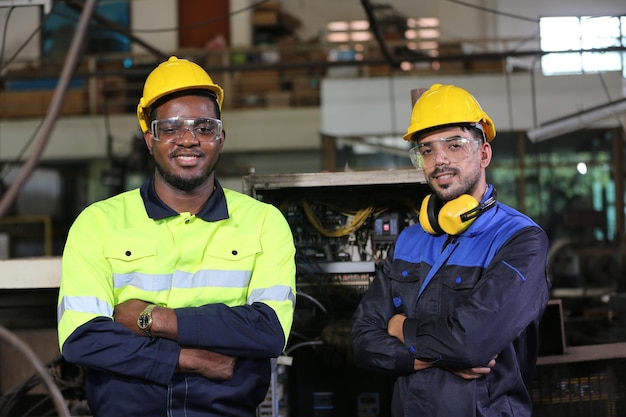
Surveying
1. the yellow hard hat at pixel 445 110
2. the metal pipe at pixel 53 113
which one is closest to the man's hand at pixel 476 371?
the yellow hard hat at pixel 445 110

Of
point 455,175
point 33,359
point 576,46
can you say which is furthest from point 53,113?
point 576,46

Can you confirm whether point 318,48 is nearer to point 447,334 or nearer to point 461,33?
point 461,33

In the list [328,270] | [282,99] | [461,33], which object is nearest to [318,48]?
[282,99]

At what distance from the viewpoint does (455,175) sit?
7.08 feet

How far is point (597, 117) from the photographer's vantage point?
6008 mm

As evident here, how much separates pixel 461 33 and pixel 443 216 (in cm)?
929

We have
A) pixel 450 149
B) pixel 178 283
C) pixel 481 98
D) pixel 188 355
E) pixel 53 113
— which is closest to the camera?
pixel 53 113

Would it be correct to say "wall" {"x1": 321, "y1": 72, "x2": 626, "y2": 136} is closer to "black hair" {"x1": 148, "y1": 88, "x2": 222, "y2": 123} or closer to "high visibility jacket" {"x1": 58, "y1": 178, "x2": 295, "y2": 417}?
"black hair" {"x1": 148, "y1": 88, "x2": 222, "y2": 123}

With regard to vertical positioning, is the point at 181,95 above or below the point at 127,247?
above

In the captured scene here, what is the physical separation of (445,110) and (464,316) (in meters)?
0.63

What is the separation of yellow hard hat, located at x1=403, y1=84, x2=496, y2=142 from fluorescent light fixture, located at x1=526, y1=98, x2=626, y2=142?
12.9 ft

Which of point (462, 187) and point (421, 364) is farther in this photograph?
point (462, 187)

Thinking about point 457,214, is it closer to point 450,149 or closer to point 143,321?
point 450,149

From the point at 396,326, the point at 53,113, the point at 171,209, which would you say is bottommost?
the point at 396,326
